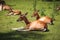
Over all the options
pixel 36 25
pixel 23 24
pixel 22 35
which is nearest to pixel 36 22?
pixel 36 25

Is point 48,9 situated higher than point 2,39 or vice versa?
point 48,9

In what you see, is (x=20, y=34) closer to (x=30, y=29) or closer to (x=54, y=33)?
(x=30, y=29)

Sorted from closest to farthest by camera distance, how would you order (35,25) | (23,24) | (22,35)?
(22,35) → (35,25) → (23,24)

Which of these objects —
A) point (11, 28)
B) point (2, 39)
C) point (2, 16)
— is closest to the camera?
point (2, 39)

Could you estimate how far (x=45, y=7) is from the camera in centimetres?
489

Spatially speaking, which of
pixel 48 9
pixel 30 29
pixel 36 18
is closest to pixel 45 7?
pixel 48 9

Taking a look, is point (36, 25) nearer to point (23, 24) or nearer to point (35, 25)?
point (35, 25)

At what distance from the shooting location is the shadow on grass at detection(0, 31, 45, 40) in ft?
13.6

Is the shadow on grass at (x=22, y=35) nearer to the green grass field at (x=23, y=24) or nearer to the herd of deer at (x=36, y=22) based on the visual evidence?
the green grass field at (x=23, y=24)

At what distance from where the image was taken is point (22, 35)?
4223mm

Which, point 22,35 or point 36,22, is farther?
point 36,22

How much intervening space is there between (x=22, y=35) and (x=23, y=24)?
11.7 inches

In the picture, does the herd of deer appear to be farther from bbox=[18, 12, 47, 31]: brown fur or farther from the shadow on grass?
the shadow on grass

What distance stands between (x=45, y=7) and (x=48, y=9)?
0.25ft
